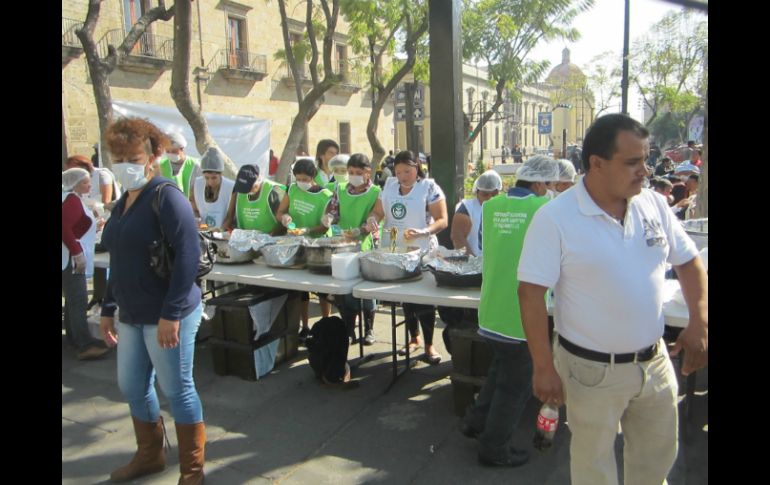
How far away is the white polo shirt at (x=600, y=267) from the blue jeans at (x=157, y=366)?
5.50 feet

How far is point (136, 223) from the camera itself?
2684mm

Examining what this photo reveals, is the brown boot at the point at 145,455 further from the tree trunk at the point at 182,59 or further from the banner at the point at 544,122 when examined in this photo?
the banner at the point at 544,122

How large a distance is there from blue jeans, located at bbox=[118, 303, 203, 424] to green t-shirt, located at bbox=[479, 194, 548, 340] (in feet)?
4.87

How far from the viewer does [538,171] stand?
2980mm

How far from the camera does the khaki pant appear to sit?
2166 millimetres

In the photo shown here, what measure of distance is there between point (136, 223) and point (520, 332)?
193 cm

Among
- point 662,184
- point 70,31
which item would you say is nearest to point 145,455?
point 662,184

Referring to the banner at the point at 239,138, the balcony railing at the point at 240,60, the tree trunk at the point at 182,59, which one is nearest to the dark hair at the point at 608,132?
the tree trunk at the point at 182,59

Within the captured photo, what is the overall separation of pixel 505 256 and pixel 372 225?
6.97 ft

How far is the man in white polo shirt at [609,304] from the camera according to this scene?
2.09 meters
